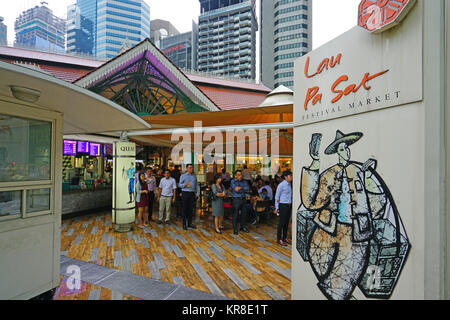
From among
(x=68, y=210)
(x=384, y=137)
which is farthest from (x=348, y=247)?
(x=68, y=210)

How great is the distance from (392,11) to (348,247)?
191 cm

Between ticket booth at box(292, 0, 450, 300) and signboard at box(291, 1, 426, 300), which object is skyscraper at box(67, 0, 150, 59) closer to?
signboard at box(291, 1, 426, 300)

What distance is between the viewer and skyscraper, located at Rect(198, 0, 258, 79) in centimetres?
8156

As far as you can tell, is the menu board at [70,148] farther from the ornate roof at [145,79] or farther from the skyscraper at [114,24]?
the skyscraper at [114,24]

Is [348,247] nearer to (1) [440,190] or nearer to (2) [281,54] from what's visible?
(1) [440,190]

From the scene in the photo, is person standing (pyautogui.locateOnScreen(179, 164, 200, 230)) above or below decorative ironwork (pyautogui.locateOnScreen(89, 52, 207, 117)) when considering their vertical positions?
below

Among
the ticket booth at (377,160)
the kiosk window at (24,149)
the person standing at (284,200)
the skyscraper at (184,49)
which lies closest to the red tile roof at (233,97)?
the person standing at (284,200)

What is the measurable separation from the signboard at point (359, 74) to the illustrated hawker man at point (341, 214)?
11.4 inches

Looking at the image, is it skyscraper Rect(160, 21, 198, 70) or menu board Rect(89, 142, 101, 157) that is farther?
skyscraper Rect(160, 21, 198, 70)

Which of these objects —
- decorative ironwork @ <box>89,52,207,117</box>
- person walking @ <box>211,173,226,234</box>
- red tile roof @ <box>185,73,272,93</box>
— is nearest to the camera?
person walking @ <box>211,173,226,234</box>

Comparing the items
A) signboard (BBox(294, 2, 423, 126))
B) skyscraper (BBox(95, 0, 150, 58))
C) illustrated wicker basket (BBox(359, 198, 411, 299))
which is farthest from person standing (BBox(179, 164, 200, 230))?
skyscraper (BBox(95, 0, 150, 58))

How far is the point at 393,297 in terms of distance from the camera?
5.66ft

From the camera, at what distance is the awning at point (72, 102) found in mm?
1839

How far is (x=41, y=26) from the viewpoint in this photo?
111812mm
